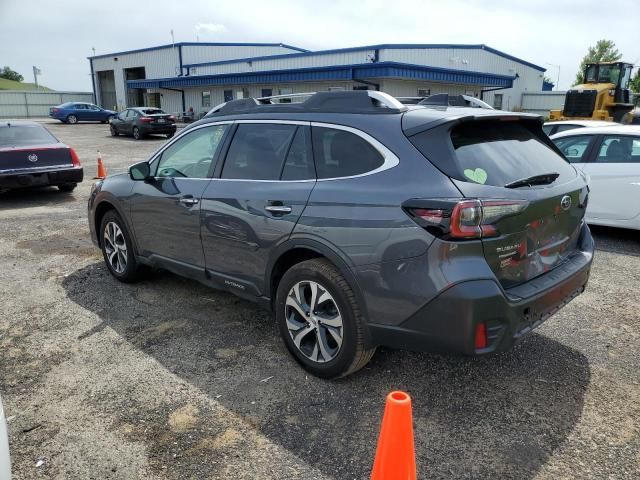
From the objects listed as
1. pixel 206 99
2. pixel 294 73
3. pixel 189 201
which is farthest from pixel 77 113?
pixel 189 201

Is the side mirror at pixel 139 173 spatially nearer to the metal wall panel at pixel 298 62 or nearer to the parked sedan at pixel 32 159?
the parked sedan at pixel 32 159

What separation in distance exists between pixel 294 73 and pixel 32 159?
21517 millimetres

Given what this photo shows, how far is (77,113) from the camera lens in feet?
124

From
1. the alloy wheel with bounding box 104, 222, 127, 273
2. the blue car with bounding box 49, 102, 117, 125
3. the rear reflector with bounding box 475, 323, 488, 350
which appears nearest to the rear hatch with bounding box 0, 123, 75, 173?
the alloy wheel with bounding box 104, 222, 127, 273

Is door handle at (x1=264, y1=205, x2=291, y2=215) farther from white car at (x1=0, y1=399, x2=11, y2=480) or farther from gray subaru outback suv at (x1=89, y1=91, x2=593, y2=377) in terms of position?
white car at (x1=0, y1=399, x2=11, y2=480)

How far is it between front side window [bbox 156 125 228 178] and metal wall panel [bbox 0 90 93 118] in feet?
173

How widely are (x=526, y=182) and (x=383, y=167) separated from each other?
0.87 m

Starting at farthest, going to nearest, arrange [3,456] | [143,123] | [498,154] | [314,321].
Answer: [143,123], [314,321], [498,154], [3,456]

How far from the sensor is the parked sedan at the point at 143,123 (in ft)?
83.0

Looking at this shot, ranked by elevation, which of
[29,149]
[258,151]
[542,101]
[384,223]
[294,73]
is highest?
[294,73]

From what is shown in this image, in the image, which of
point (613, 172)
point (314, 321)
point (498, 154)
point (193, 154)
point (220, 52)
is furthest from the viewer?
point (220, 52)

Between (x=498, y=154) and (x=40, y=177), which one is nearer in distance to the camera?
(x=498, y=154)

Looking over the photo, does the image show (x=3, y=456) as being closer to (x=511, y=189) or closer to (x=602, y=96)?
(x=511, y=189)

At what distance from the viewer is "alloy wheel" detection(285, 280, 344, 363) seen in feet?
10.8
